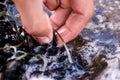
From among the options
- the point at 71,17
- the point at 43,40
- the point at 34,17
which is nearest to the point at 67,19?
the point at 71,17

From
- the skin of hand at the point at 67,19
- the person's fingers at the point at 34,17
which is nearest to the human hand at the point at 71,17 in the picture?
the skin of hand at the point at 67,19

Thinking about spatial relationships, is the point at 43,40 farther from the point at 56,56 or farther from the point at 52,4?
the point at 52,4

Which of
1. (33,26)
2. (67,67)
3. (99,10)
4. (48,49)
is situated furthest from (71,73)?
(99,10)

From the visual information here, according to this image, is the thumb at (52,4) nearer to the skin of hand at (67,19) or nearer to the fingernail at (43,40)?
the skin of hand at (67,19)

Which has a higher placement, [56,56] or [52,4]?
[52,4]

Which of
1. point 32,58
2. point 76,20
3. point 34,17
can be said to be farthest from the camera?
point 76,20

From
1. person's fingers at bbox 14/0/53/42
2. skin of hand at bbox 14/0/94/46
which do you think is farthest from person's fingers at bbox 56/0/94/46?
person's fingers at bbox 14/0/53/42
